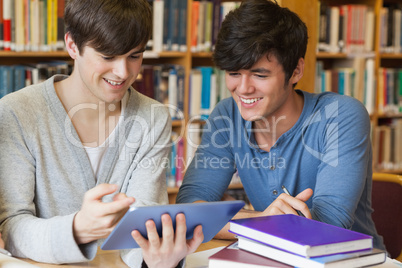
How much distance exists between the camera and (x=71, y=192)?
143 centimetres

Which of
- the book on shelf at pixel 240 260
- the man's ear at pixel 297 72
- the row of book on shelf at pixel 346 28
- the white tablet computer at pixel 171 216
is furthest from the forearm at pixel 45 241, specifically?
the row of book on shelf at pixel 346 28

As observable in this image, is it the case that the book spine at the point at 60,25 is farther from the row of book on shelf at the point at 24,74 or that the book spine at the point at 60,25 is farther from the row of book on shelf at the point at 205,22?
the row of book on shelf at the point at 205,22

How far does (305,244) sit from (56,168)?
734mm

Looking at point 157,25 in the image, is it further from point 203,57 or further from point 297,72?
point 297,72

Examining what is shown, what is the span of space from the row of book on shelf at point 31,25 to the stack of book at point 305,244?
1841 millimetres

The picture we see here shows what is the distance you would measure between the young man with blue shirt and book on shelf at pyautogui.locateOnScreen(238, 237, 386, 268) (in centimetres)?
36

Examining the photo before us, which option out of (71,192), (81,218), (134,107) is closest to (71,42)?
(134,107)

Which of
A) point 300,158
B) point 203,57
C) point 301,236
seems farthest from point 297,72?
point 203,57

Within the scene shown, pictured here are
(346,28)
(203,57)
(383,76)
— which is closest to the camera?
(203,57)

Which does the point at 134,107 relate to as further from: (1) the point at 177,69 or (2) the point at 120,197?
(1) the point at 177,69

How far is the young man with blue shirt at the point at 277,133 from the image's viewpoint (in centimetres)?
152

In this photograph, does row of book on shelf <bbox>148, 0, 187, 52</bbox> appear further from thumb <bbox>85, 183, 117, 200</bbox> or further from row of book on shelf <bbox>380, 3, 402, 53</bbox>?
thumb <bbox>85, 183, 117, 200</bbox>

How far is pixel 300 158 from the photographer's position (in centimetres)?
166

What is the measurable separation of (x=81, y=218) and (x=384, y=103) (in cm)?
285
